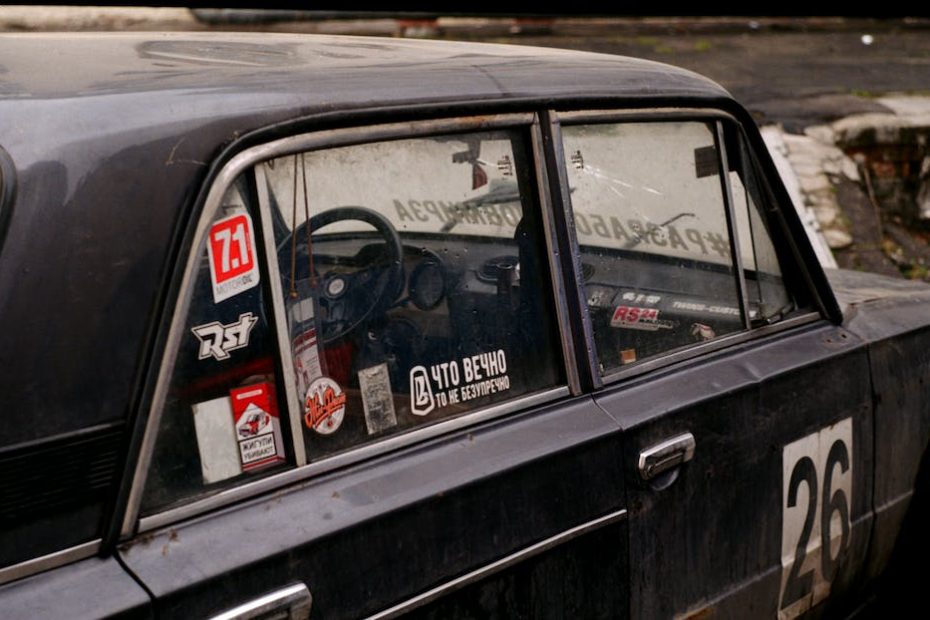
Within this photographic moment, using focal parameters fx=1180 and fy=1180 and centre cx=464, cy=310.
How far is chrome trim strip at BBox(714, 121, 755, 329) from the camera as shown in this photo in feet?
9.24

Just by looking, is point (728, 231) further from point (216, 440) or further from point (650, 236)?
point (216, 440)

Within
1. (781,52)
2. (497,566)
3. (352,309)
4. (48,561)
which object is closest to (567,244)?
(352,309)

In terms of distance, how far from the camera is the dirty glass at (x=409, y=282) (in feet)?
6.46

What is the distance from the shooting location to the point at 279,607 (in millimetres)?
1756

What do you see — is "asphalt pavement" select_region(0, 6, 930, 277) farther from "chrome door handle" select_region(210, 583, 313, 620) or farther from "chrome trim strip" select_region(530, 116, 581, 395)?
"chrome door handle" select_region(210, 583, 313, 620)

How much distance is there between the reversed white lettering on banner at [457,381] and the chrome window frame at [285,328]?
36 millimetres

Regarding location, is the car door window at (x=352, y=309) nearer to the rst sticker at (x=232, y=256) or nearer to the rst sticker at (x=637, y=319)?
the rst sticker at (x=232, y=256)

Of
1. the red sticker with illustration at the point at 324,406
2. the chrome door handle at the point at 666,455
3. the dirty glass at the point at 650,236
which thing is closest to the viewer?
the red sticker with illustration at the point at 324,406

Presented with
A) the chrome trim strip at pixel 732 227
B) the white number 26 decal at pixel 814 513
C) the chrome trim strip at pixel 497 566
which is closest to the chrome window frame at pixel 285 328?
the chrome trim strip at pixel 497 566

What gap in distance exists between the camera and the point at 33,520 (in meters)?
1.59

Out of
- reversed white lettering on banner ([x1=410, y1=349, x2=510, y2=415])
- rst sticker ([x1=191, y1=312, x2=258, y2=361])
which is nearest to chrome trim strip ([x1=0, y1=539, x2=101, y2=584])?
rst sticker ([x1=191, y1=312, x2=258, y2=361])

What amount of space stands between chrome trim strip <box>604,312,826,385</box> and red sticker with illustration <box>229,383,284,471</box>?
80cm

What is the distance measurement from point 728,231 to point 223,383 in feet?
4.78

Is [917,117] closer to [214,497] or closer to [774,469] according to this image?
[774,469]
